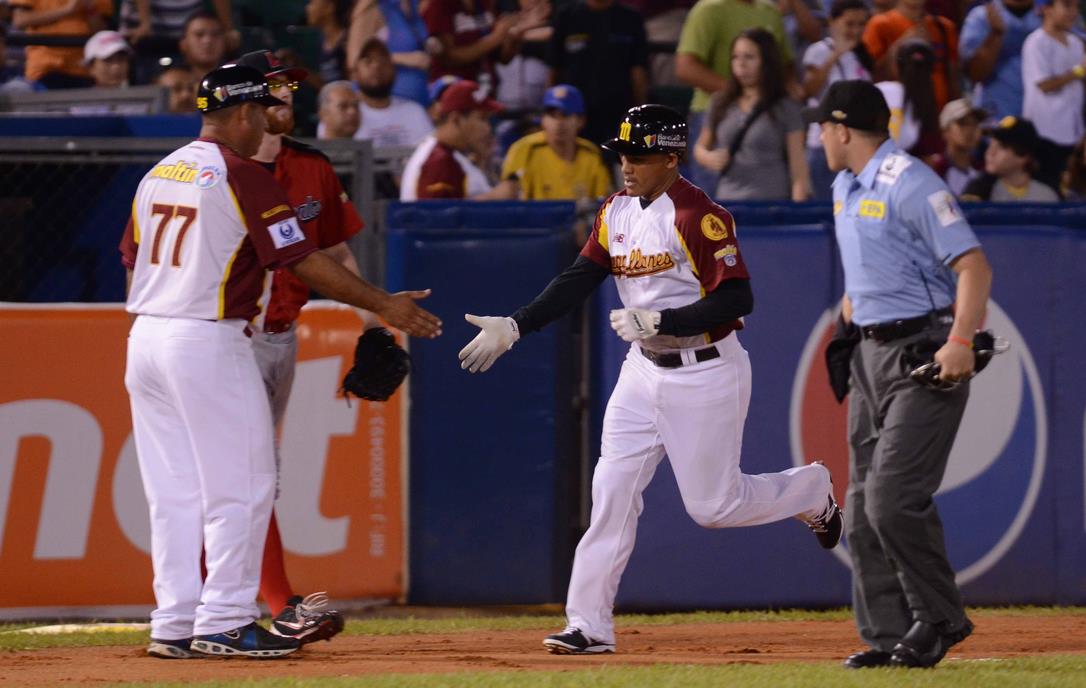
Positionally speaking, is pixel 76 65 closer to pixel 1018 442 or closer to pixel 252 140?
pixel 252 140

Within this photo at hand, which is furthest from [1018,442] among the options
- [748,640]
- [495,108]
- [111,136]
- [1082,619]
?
[111,136]

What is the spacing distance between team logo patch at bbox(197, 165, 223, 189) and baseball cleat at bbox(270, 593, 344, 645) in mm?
1608

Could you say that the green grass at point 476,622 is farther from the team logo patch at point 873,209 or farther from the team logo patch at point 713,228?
the team logo patch at point 873,209

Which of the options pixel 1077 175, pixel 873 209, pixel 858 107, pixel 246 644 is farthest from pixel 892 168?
pixel 1077 175

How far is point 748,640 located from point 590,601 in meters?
1.27

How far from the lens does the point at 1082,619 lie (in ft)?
26.1

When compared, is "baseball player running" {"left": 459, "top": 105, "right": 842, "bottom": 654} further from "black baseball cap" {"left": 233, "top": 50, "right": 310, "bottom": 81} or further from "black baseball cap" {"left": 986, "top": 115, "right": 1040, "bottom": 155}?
"black baseball cap" {"left": 986, "top": 115, "right": 1040, "bottom": 155}

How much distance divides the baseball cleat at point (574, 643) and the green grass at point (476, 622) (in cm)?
132

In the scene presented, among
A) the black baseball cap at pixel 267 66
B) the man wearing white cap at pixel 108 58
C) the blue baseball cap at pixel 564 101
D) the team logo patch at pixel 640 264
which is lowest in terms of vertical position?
the team logo patch at pixel 640 264

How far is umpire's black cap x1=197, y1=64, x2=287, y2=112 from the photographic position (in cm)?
620

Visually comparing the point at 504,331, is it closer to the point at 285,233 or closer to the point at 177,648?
the point at 285,233

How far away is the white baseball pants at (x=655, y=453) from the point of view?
633 centimetres

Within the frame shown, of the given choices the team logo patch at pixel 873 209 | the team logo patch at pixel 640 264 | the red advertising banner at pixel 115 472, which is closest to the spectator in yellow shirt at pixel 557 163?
the red advertising banner at pixel 115 472

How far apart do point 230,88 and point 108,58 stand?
516 centimetres
